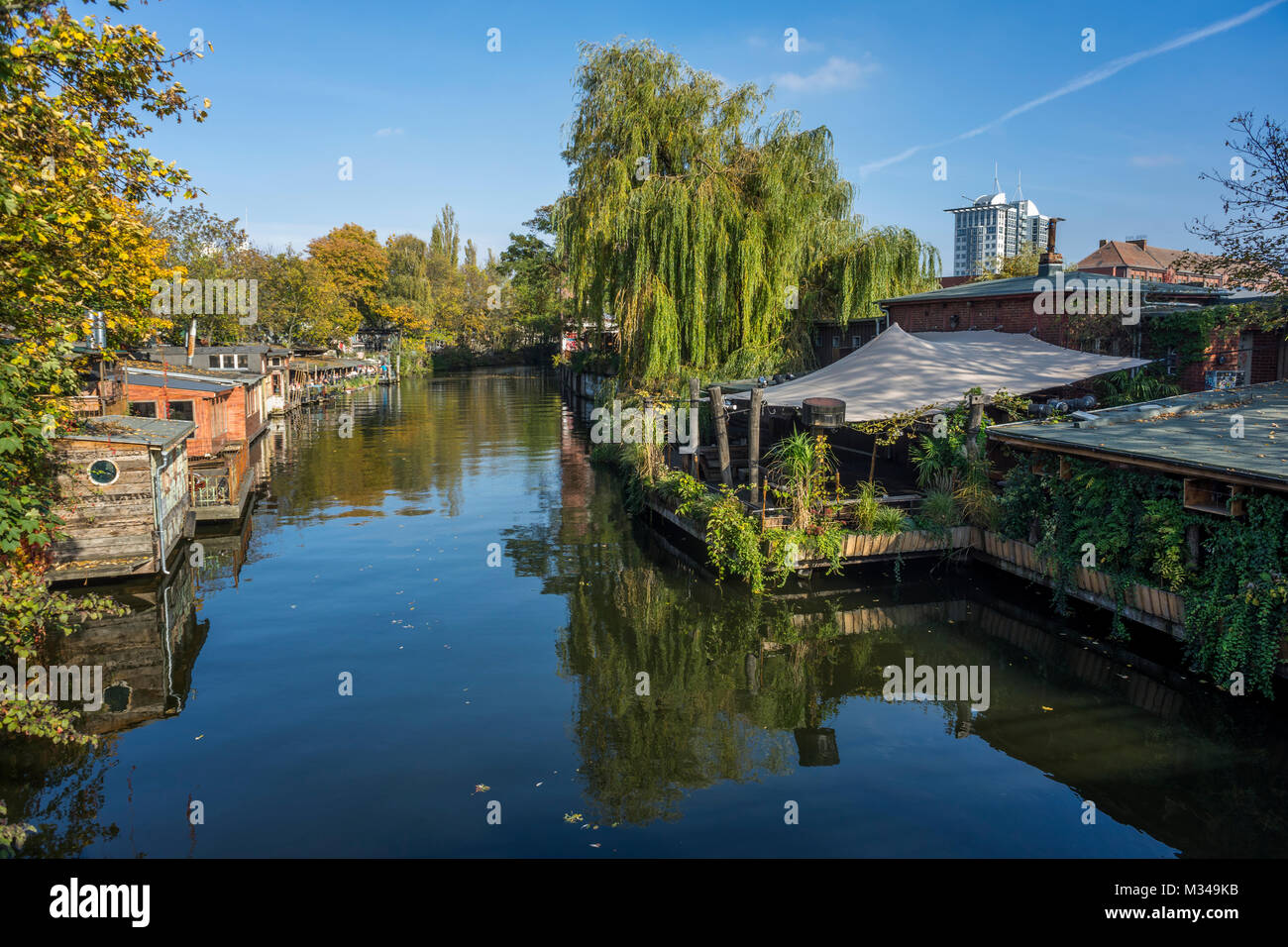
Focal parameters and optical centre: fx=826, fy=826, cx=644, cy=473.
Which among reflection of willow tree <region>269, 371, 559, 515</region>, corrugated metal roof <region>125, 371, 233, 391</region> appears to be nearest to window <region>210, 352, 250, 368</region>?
reflection of willow tree <region>269, 371, 559, 515</region>

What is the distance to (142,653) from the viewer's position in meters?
12.1

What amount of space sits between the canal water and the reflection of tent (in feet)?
11.2

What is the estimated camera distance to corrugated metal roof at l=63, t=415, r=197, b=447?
1415cm

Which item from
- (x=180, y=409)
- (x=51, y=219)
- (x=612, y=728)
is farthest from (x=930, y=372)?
(x=180, y=409)

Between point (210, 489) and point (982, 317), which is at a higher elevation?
point (982, 317)

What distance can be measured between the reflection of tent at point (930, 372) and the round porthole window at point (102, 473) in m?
12.2

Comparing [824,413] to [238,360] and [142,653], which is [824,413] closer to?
[142,653]

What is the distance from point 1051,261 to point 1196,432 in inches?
565

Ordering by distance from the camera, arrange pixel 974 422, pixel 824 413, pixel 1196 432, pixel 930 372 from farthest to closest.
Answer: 1. pixel 930 372
2. pixel 974 422
3. pixel 824 413
4. pixel 1196 432

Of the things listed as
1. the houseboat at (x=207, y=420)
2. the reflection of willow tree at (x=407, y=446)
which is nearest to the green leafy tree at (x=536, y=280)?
the reflection of willow tree at (x=407, y=446)

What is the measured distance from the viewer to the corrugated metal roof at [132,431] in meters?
14.1
